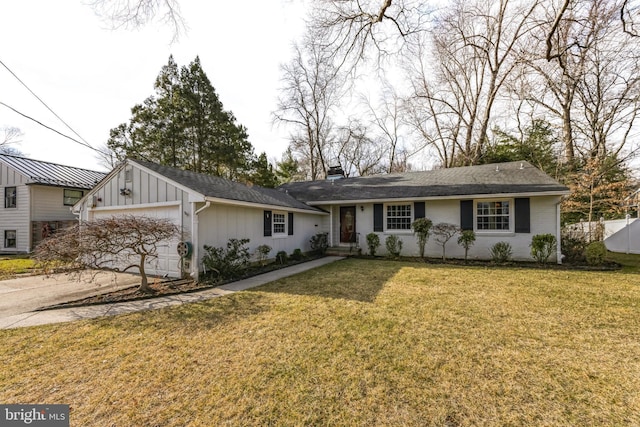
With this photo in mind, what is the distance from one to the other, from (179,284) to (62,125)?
9495 millimetres

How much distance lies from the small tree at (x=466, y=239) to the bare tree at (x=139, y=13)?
10.5m

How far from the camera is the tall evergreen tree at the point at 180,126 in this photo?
57.6 feet

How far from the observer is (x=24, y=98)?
8.47 m

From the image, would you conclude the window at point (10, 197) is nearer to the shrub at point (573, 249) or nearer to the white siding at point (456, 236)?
the white siding at point (456, 236)

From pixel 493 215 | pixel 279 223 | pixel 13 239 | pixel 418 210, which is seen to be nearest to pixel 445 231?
pixel 418 210

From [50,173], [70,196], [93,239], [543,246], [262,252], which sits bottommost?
[262,252]

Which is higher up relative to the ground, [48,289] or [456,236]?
[456,236]

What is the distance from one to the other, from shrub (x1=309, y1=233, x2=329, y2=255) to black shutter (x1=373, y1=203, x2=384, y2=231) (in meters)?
2.46

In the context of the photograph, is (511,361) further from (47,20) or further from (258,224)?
(47,20)

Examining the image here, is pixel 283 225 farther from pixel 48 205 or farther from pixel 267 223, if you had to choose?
pixel 48 205

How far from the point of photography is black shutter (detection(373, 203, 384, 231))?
38.3 ft

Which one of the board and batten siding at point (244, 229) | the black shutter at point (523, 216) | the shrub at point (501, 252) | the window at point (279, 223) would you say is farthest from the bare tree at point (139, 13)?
the black shutter at point (523, 216)

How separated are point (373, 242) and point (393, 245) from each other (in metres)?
0.86

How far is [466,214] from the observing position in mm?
10234
